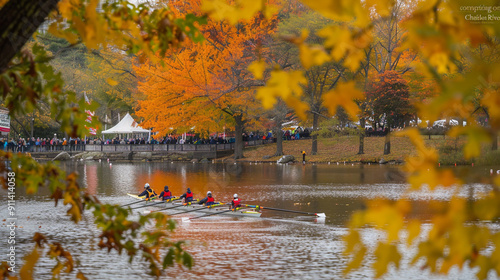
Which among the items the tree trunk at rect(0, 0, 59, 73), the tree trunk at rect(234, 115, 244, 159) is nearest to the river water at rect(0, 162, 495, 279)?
the tree trunk at rect(0, 0, 59, 73)

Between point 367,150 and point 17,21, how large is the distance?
42.7 m

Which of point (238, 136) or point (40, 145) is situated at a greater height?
point (238, 136)

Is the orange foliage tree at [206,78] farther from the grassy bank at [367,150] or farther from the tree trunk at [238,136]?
the grassy bank at [367,150]

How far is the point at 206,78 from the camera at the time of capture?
39.7 meters

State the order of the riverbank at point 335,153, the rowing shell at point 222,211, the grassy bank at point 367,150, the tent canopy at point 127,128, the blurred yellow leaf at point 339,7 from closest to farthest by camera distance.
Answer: the blurred yellow leaf at point 339,7
the rowing shell at point 222,211
the grassy bank at point 367,150
the riverbank at point 335,153
the tent canopy at point 127,128

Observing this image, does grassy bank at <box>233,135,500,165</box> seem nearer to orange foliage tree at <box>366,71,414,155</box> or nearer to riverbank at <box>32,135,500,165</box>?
riverbank at <box>32,135,500,165</box>

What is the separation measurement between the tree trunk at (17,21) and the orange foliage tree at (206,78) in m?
35.9

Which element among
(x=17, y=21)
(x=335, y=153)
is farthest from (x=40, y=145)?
(x=17, y=21)

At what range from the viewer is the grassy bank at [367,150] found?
34.5 m

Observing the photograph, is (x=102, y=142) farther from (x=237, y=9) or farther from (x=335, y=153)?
(x=237, y=9)

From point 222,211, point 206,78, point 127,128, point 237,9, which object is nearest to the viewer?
point 237,9

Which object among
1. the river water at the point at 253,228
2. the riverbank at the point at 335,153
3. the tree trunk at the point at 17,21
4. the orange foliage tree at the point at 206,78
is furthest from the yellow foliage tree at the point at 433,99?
the orange foliage tree at the point at 206,78

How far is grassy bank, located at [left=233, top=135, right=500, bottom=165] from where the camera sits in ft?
113

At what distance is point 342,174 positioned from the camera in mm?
Answer: 33781
